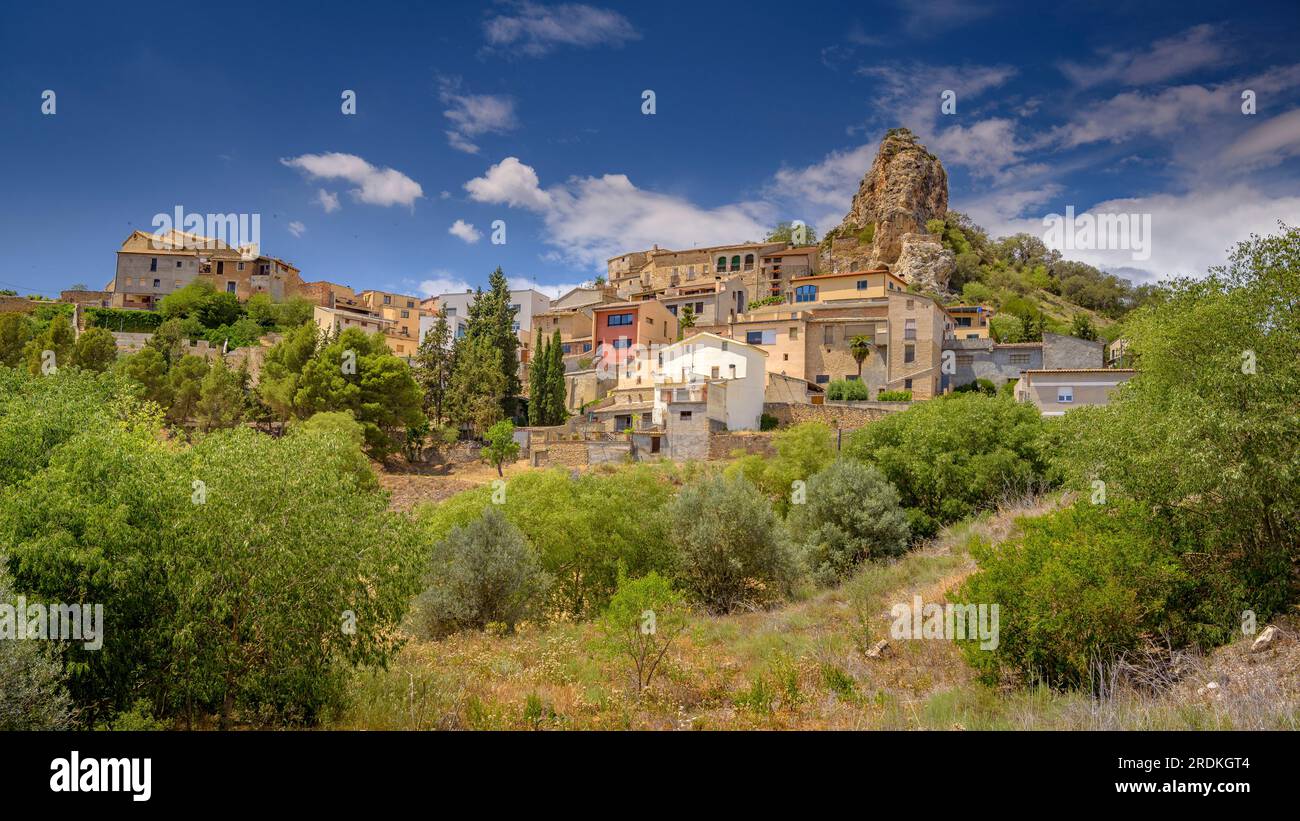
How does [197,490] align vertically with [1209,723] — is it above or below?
above

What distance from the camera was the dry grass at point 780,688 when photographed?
8.28m

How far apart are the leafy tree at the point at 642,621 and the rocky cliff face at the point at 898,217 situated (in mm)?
65883

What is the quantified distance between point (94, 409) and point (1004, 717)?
54.7 ft

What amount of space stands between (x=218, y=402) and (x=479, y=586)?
3405cm

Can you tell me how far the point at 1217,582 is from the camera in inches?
451

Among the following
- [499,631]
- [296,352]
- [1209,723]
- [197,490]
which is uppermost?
[296,352]

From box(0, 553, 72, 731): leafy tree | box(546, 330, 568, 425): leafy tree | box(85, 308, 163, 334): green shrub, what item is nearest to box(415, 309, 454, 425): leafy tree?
box(546, 330, 568, 425): leafy tree

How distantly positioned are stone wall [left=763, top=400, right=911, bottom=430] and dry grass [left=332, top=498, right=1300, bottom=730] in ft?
80.7

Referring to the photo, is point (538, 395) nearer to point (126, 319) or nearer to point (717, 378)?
point (717, 378)

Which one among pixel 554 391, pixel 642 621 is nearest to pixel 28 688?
pixel 642 621

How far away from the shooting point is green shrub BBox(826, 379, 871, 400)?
46.6 meters

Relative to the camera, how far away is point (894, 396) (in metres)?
46.4

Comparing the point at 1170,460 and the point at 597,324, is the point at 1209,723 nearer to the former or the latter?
the point at 1170,460
